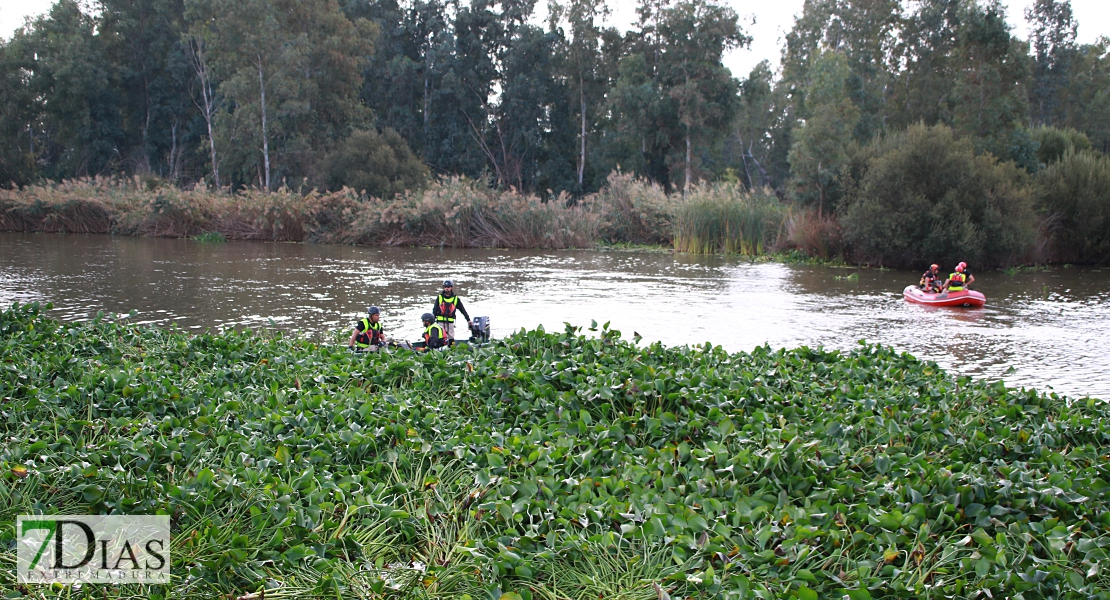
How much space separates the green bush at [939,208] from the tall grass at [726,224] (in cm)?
488

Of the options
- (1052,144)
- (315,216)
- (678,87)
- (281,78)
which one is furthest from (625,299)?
(281,78)

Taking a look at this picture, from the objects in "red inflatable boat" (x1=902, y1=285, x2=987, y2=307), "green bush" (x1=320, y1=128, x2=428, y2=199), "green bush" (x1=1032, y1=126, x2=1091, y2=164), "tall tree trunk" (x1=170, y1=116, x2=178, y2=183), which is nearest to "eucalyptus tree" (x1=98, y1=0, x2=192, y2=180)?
"tall tree trunk" (x1=170, y1=116, x2=178, y2=183)

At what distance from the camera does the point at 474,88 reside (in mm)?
58031

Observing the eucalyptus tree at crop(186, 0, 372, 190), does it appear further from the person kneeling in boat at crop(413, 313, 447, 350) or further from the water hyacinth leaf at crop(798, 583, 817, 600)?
the water hyacinth leaf at crop(798, 583, 817, 600)

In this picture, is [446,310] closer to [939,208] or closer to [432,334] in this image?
[432,334]

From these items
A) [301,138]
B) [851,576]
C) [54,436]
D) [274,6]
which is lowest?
[851,576]

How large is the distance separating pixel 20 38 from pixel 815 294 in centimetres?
5799

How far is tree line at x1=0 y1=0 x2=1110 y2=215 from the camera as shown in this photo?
47062mm

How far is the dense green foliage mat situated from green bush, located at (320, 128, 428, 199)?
40723 millimetres

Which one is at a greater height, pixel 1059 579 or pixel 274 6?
pixel 274 6

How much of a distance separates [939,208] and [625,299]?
12975 millimetres

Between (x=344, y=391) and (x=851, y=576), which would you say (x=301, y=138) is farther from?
(x=851, y=576)

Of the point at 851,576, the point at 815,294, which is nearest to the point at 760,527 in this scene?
the point at 851,576

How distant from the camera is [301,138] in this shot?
162 feet
